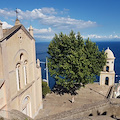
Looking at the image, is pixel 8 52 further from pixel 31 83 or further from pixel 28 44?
pixel 31 83

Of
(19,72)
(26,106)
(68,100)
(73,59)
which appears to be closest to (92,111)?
(73,59)

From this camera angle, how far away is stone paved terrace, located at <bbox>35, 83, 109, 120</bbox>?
16953mm

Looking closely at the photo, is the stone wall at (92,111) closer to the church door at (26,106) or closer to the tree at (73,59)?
the church door at (26,106)

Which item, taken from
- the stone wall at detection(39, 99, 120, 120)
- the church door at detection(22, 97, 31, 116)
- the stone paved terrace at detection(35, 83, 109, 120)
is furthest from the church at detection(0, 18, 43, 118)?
the stone wall at detection(39, 99, 120, 120)

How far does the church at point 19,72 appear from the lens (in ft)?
32.1

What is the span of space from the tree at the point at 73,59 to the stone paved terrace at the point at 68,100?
3.03m

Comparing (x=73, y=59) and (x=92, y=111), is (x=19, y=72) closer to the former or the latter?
(x=73, y=59)

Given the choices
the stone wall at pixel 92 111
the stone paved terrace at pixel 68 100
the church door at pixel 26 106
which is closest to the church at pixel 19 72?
the church door at pixel 26 106

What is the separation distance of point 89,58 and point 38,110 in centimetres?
1036

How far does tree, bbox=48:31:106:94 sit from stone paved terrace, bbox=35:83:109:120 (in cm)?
303

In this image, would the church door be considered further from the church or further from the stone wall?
the stone wall

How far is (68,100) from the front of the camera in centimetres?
1988

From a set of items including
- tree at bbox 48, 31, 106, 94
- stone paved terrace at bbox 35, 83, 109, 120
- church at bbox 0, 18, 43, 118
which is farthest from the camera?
stone paved terrace at bbox 35, 83, 109, 120

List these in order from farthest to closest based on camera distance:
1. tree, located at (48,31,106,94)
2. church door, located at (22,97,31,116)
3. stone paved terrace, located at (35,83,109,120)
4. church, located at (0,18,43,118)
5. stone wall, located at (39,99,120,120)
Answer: stone paved terrace, located at (35,83,109,120)
tree, located at (48,31,106,94)
church door, located at (22,97,31,116)
stone wall, located at (39,99,120,120)
church, located at (0,18,43,118)
